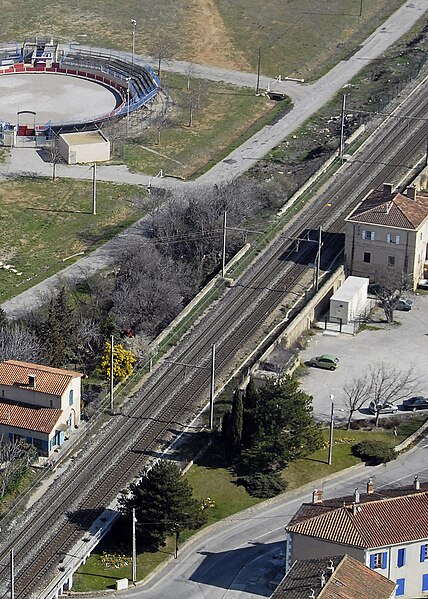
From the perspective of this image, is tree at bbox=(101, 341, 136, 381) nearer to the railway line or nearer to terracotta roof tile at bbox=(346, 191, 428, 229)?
the railway line

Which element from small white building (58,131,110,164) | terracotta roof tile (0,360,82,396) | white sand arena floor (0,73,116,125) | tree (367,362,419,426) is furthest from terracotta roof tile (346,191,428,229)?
white sand arena floor (0,73,116,125)

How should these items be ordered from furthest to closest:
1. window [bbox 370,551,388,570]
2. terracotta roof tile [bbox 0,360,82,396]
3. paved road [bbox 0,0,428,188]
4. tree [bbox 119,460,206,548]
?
paved road [bbox 0,0,428,188] → terracotta roof tile [bbox 0,360,82,396] → tree [bbox 119,460,206,548] → window [bbox 370,551,388,570]

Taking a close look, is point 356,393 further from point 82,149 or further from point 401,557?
point 82,149

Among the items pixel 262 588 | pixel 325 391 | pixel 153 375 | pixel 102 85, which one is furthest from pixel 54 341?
pixel 102 85

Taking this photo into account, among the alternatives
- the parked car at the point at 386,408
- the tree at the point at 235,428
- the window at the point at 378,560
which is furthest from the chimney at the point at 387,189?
the window at the point at 378,560

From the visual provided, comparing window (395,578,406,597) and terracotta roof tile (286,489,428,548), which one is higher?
terracotta roof tile (286,489,428,548)

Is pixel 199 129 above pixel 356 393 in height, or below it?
above

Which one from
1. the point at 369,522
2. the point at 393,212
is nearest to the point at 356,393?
the point at 369,522
